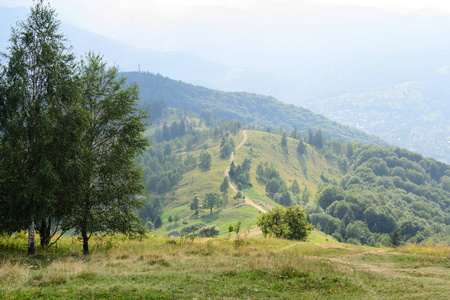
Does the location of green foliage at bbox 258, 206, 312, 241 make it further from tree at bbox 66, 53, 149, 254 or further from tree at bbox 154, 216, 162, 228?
tree at bbox 154, 216, 162, 228

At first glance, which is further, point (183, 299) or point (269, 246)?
point (269, 246)

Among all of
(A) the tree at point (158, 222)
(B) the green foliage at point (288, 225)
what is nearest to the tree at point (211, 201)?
(A) the tree at point (158, 222)

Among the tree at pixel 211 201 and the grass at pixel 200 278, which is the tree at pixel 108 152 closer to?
the grass at pixel 200 278

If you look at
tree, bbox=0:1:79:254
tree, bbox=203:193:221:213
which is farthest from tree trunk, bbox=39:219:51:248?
tree, bbox=203:193:221:213

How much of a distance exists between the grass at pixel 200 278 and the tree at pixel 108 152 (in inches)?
96.0

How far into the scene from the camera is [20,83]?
62.0 ft

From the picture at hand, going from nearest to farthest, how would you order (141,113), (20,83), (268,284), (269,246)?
(268,284) < (20,83) < (141,113) < (269,246)

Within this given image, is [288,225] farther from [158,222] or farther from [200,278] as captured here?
[158,222]

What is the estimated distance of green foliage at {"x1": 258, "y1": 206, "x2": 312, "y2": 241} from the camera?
1764 inches

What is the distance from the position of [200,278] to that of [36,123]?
13204mm

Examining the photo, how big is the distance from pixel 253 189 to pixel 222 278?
165395 mm

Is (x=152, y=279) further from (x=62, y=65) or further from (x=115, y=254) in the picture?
(x=62, y=65)

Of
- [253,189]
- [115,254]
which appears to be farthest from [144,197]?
[253,189]

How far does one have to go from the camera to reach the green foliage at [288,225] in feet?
147
